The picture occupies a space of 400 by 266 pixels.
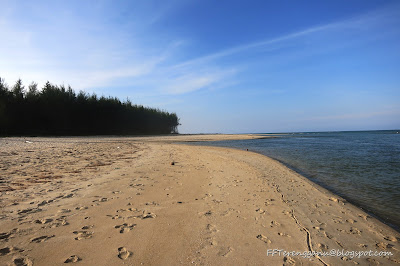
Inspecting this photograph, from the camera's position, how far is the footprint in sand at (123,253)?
2550mm

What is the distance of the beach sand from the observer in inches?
105

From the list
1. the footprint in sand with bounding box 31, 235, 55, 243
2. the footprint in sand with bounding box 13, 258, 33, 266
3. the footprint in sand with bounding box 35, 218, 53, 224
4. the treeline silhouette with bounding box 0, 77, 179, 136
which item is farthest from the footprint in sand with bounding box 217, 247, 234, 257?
the treeline silhouette with bounding box 0, 77, 179, 136

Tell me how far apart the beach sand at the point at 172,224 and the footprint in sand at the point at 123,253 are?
1 centimetres

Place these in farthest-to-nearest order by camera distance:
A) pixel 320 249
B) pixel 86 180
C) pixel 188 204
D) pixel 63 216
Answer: pixel 86 180 < pixel 188 204 < pixel 63 216 < pixel 320 249

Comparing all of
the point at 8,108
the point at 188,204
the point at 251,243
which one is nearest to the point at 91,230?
the point at 188,204

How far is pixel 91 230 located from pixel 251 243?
8.52 feet

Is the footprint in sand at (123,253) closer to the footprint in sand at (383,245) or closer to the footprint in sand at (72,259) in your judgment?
the footprint in sand at (72,259)

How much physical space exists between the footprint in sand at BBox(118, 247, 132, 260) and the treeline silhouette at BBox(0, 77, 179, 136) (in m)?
40.1

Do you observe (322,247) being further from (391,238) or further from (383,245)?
(391,238)

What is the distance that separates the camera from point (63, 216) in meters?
3.61

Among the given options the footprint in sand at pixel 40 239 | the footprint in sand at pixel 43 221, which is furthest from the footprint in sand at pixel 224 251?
the footprint in sand at pixel 43 221

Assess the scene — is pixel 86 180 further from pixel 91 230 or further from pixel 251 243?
pixel 251 243

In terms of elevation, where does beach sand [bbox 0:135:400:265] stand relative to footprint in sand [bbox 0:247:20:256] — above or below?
below

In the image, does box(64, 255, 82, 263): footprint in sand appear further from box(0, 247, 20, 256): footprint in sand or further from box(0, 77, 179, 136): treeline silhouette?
box(0, 77, 179, 136): treeline silhouette
